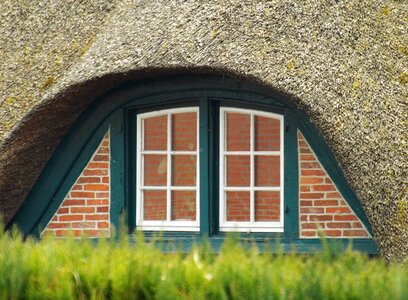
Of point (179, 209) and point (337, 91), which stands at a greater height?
point (337, 91)

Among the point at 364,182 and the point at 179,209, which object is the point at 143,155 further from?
the point at 364,182

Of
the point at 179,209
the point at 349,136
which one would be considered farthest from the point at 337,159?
the point at 179,209

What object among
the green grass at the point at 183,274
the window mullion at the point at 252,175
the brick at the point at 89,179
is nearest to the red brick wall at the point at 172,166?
the brick at the point at 89,179

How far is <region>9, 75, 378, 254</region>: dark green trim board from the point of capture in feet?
29.1

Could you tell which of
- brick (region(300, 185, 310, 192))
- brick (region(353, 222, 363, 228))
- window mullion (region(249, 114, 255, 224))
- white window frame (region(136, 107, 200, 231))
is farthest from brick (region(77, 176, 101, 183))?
brick (region(353, 222, 363, 228))

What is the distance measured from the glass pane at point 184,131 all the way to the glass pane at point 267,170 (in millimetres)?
618

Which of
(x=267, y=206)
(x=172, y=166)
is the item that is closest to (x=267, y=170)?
(x=267, y=206)

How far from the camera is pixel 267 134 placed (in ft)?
30.2

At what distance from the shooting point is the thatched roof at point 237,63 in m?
7.91

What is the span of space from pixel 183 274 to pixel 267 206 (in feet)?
14.2

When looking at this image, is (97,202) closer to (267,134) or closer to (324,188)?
(267,134)

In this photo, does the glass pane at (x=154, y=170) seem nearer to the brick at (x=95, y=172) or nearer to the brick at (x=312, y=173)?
the brick at (x=95, y=172)

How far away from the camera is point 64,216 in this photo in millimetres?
9773

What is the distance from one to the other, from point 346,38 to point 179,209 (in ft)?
7.13
